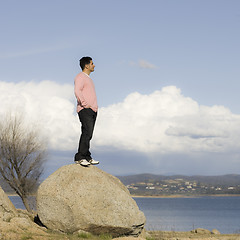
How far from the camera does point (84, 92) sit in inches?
498

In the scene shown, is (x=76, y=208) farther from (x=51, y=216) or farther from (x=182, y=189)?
(x=182, y=189)

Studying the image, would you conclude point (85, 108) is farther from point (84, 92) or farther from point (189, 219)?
point (189, 219)

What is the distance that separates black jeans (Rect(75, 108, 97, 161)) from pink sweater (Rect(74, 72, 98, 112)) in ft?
0.52

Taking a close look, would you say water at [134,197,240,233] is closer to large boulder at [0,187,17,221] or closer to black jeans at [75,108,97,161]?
black jeans at [75,108,97,161]

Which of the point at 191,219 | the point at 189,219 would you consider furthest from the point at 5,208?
the point at 189,219

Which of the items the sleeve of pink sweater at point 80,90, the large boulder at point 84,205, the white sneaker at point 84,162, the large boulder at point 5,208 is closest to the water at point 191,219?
the large boulder at point 84,205

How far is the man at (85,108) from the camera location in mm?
12578

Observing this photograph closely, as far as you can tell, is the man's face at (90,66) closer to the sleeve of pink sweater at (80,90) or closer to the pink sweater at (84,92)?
the pink sweater at (84,92)

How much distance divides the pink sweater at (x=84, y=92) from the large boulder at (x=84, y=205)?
2.02m

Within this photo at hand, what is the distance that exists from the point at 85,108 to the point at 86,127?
588mm

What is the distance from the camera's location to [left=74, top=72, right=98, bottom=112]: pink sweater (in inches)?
494

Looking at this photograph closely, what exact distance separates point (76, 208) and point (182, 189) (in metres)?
189

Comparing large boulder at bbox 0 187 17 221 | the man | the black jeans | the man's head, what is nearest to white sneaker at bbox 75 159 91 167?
the man

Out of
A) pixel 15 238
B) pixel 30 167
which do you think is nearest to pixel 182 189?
pixel 30 167
